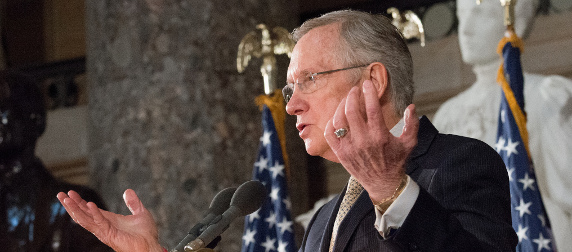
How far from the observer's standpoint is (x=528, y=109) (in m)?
5.16

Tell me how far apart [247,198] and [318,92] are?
0.38 metres

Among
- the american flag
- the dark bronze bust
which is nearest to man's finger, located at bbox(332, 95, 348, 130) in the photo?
the american flag

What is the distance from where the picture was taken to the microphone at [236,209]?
196 cm

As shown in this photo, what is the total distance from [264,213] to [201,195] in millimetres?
815

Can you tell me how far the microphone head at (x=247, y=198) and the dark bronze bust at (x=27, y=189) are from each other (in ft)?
10.3

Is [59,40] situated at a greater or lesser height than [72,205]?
lesser

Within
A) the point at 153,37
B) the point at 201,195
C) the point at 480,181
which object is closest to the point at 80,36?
the point at 153,37

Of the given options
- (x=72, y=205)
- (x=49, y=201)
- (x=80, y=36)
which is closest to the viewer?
(x=72, y=205)

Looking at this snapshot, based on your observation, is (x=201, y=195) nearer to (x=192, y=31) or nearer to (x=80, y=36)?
(x=192, y=31)

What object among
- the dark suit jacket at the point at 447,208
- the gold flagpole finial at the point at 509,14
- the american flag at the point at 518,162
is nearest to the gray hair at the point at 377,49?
the dark suit jacket at the point at 447,208

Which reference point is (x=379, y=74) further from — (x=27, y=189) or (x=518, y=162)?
(x=27, y=189)

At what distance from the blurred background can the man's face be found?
345 cm

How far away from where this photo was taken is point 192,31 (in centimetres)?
605

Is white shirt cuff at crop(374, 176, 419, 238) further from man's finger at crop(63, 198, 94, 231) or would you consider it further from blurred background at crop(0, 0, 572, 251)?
blurred background at crop(0, 0, 572, 251)
